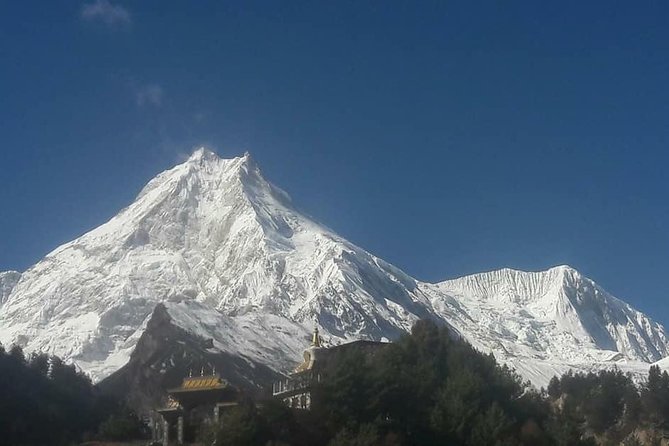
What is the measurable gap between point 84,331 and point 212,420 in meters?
84.3

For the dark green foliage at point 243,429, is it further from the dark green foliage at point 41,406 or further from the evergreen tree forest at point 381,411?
the dark green foliage at point 41,406

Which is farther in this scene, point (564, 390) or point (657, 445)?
point (564, 390)

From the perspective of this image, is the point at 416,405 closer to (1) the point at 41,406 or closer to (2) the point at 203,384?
(2) the point at 203,384

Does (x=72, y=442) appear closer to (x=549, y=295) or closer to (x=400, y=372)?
(x=400, y=372)

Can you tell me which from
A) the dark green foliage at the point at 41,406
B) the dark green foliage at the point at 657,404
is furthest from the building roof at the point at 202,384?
the dark green foliage at the point at 657,404

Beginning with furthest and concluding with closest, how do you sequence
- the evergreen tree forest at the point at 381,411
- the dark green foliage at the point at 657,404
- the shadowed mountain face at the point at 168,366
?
the shadowed mountain face at the point at 168,366 < the dark green foliage at the point at 657,404 < the evergreen tree forest at the point at 381,411

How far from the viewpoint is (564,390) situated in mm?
94688

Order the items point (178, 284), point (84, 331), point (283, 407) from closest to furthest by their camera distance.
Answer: point (283, 407), point (84, 331), point (178, 284)

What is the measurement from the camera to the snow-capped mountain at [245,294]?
136 m

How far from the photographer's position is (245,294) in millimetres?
145750

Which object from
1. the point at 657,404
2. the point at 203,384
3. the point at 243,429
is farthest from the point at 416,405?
the point at 657,404

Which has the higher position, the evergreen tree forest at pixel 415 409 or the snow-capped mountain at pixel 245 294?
the snow-capped mountain at pixel 245 294

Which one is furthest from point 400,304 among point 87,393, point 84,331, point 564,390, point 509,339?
point 87,393

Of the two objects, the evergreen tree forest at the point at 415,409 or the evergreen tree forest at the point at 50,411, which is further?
the evergreen tree forest at the point at 50,411
